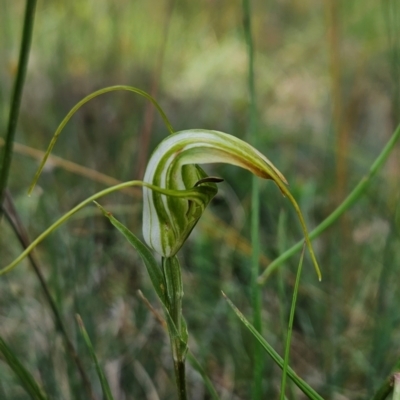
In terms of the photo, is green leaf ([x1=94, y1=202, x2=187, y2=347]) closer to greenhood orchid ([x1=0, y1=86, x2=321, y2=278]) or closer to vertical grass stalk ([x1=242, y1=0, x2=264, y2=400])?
greenhood orchid ([x1=0, y1=86, x2=321, y2=278])

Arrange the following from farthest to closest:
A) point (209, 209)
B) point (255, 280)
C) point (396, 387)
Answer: point (209, 209) < point (255, 280) < point (396, 387)

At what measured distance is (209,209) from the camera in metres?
1.14

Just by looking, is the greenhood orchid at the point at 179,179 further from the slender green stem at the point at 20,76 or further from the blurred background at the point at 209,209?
the blurred background at the point at 209,209

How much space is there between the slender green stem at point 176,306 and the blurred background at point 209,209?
258 millimetres

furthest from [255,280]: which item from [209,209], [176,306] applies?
[209,209]

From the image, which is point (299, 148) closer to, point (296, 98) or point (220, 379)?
point (296, 98)

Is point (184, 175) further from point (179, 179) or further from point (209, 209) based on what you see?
point (209, 209)

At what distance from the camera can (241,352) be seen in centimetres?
71

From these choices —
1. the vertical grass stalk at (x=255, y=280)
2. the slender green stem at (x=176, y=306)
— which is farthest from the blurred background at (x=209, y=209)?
the slender green stem at (x=176, y=306)

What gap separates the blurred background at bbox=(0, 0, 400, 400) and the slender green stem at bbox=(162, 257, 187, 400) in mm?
258

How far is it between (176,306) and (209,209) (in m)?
0.86

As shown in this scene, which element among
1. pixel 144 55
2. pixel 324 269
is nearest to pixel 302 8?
pixel 144 55

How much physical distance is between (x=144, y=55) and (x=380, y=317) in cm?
138

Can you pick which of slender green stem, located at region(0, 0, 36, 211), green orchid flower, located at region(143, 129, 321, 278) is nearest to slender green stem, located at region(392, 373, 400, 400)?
green orchid flower, located at region(143, 129, 321, 278)
